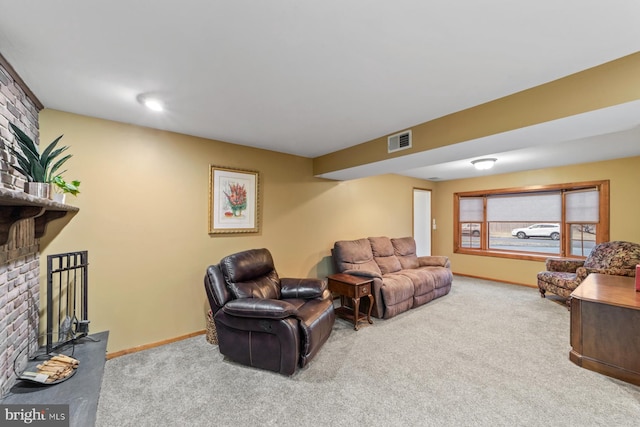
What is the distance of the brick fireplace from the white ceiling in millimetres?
171

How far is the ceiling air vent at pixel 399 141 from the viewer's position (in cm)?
287

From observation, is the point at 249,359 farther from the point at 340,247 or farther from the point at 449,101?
the point at 449,101

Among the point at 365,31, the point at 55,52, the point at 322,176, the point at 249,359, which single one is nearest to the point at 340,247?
the point at 322,176

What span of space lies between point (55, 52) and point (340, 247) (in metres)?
3.58

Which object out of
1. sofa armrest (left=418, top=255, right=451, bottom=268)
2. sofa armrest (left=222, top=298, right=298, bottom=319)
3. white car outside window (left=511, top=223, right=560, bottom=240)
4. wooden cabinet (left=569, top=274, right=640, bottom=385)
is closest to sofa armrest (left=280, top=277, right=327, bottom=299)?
sofa armrest (left=222, top=298, right=298, bottom=319)

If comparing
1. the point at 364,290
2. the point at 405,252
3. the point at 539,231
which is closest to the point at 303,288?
the point at 364,290

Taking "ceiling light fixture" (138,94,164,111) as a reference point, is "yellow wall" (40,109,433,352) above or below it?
below

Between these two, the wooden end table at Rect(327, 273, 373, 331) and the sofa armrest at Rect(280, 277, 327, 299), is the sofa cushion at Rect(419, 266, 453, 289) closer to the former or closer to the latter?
the wooden end table at Rect(327, 273, 373, 331)

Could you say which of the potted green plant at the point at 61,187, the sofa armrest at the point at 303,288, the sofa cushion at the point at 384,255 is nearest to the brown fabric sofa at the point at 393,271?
the sofa cushion at the point at 384,255

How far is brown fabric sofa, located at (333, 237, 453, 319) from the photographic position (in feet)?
12.0

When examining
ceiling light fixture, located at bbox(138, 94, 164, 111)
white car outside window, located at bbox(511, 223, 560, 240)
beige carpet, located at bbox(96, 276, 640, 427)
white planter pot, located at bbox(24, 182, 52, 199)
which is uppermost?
ceiling light fixture, located at bbox(138, 94, 164, 111)

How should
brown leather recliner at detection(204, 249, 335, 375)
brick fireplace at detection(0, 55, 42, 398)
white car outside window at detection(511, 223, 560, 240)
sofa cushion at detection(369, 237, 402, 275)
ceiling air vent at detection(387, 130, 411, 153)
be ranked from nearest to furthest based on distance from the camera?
brick fireplace at detection(0, 55, 42, 398), brown leather recliner at detection(204, 249, 335, 375), ceiling air vent at detection(387, 130, 411, 153), sofa cushion at detection(369, 237, 402, 275), white car outside window at detection(511, 223, 560, 240)

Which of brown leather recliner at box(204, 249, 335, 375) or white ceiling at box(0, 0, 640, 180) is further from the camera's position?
brown leather recliner at box(204, 249, 335, 375)

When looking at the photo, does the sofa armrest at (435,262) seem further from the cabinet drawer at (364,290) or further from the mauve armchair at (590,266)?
the cabinet drawer at (364,290)
